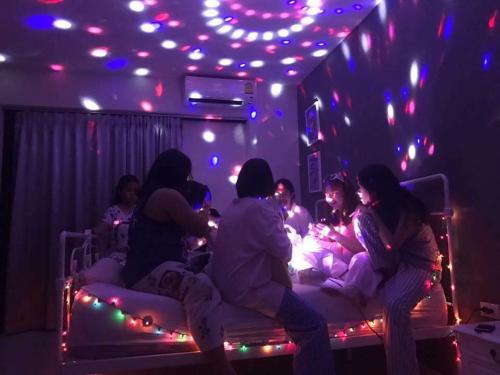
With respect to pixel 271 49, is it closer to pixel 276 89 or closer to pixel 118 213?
pixel 276 89

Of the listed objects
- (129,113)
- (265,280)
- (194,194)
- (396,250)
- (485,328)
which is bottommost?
(485,328)

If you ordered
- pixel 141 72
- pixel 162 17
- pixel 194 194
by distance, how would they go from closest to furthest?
pixel 194 194
pixel 162 17
pixel 141 72

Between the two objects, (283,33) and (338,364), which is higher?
(283,33)

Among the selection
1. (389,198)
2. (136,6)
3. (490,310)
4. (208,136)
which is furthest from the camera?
(208,136)

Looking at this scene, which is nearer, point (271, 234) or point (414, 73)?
point (271, 234)

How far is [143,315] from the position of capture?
1798mm

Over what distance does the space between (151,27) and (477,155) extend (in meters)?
2.41

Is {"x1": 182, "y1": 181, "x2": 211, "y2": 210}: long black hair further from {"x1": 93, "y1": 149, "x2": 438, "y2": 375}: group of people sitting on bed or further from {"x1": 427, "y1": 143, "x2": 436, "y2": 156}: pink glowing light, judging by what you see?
{"x1": 427, "y1": 143, "x2": 436, "y2": 156}: pink glowing light

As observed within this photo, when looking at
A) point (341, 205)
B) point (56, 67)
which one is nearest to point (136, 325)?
point (341, 205)

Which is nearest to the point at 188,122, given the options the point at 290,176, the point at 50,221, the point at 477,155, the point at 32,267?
the point at 290,176

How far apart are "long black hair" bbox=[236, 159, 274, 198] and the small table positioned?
1.09 meters

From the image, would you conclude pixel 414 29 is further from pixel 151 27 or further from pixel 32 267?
pixel 32 267

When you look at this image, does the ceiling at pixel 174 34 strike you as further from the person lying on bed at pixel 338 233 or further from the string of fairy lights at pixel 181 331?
the string of fairy lights at pixel 181 331

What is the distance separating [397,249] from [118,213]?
86.0 inches
